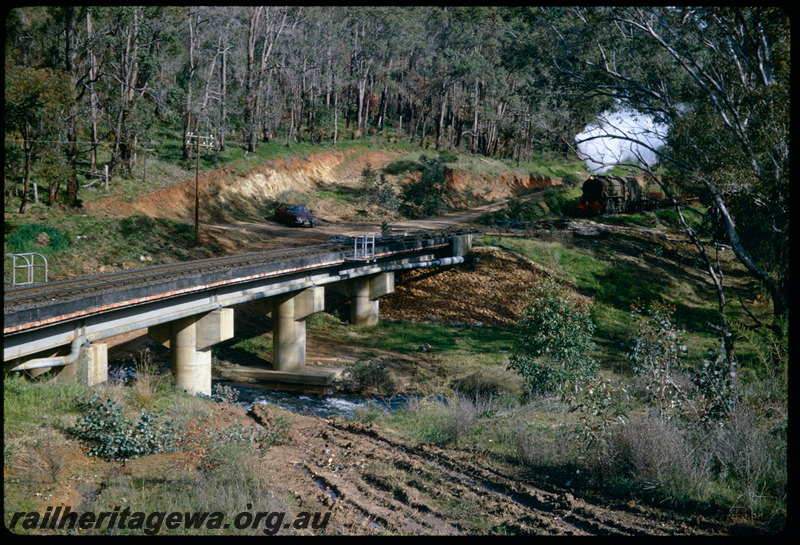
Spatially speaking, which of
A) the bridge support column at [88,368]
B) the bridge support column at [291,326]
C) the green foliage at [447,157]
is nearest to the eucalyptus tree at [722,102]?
the bridge support column at [88,368]

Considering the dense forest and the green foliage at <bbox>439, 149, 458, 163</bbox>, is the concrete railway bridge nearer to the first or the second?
the dense forest

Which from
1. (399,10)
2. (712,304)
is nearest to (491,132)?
(399,10)

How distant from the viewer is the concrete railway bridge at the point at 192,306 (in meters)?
13.5

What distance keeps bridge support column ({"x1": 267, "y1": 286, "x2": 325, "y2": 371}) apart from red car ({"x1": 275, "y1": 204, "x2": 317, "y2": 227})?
1965 cm

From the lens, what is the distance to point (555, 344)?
1542 centimetres

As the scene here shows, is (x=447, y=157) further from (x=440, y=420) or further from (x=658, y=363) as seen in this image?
(x=658, y=363)

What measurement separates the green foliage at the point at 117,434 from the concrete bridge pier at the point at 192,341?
7.69 m

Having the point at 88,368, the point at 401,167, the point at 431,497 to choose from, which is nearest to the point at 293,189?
the point at 401,167

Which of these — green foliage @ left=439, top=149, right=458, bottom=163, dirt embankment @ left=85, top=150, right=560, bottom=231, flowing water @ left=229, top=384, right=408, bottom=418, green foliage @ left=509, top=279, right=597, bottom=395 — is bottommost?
flowing water @ left=229, top=384, right=408, bottom=418

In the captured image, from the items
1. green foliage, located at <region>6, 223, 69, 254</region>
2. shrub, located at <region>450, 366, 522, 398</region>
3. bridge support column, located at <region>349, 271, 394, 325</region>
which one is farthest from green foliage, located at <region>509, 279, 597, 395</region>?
green foliage, located at <region>6, 223, 69, 254</region>

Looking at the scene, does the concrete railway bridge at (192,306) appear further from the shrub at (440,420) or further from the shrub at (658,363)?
the shrub at (658,363)

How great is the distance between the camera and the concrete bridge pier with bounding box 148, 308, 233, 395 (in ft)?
61.9

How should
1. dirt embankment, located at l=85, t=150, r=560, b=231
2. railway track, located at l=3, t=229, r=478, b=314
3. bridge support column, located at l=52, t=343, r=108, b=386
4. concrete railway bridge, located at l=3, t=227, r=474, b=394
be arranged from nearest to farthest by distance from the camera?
concrete railway bridge, located at l=3, t=227, r=474, b=394 < bridge support column, located at l=52, t=343, r=108, b=386 < railway track, located at l=3, t=229, r=478, b=314 < dirt embankment, located at l=85, t=150, r=560, b=231

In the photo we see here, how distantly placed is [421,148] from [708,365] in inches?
2514
